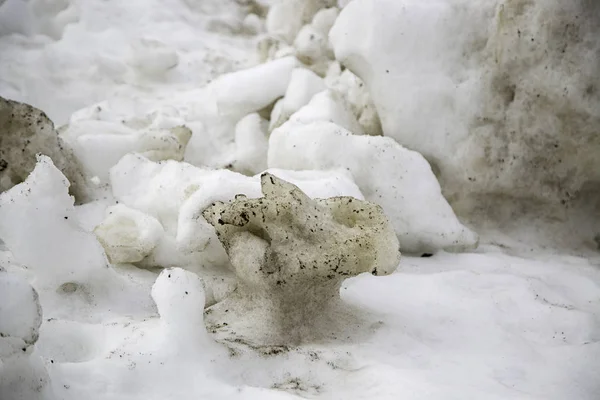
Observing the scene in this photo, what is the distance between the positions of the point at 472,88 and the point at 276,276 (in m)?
1.02

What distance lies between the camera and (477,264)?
165 centimetres

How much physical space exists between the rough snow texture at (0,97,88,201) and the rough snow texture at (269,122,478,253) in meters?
0.68

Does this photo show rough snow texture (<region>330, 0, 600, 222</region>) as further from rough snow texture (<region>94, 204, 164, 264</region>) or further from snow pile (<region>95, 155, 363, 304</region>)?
rough snow texture (<region>94, 204, 164, 264</region>)

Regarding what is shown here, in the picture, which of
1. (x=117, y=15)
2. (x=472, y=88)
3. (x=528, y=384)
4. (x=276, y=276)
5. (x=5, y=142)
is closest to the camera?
(x=528, y=384)

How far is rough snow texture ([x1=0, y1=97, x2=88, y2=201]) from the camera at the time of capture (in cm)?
163

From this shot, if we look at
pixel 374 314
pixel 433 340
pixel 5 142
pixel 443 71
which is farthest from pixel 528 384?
pixel 5 142

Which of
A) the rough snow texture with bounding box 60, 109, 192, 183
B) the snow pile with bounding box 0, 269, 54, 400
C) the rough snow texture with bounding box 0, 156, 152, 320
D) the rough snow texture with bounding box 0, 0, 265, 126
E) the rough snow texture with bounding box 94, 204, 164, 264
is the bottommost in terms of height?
the rough snow texture with bounding box 0, 0, 265, 126

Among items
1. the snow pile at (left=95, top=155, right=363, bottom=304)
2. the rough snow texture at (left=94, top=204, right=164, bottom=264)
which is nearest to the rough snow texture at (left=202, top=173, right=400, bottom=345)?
the snow pile at (left=95, top=155, right=363, bottom=304)

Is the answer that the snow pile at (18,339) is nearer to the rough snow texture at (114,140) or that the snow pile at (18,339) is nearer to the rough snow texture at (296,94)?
the rough snow texture at (114,140)

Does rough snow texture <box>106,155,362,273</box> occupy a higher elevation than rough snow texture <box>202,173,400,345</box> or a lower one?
lower

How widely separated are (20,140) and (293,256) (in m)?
0.90

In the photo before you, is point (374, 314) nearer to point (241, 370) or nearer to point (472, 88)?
point (241, 370)

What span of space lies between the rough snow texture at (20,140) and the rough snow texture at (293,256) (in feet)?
2.25

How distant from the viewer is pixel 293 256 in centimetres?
119
